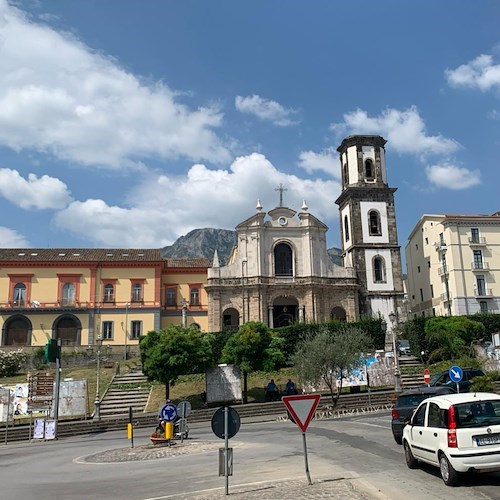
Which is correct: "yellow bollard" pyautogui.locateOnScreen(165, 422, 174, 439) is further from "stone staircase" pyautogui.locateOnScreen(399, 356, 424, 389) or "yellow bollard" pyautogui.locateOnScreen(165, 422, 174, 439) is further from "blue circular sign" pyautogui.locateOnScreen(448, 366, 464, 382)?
"stone staircase" pyautogui.locateOnScreen(399, 356, 424, 389)

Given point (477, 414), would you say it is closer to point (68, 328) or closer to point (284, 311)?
point (284, 311)

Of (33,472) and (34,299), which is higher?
(34,299)

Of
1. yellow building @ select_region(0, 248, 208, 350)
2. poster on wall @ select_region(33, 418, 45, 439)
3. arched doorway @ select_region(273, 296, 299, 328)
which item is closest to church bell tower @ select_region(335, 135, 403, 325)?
arched doorway @ select_region(273, 296, 299, 328)

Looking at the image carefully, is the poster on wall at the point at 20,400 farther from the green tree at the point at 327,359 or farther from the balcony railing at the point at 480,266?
the balcony railing at the point at 480,266

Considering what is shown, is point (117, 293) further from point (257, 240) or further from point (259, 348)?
point (259, 348)

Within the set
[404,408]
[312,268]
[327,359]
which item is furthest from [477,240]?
[404,408]

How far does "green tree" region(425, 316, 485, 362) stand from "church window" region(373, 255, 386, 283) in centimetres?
968

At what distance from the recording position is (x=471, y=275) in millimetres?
53656

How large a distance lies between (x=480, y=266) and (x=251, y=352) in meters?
30.4

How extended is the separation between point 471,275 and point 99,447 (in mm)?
43486

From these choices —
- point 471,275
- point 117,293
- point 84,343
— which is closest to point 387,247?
point 471,275

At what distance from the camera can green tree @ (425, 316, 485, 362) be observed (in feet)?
139

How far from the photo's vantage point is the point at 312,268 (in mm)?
52688

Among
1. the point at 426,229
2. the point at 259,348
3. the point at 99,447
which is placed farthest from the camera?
the point at 426,229
